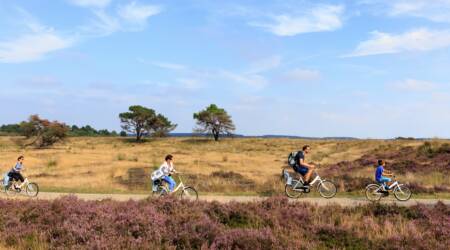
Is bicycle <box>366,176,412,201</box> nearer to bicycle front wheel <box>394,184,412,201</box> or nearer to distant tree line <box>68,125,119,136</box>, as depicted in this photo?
bicycle front wheel <box>394,184,412,201</box>

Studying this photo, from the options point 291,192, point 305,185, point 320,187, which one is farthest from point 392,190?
point 291,192

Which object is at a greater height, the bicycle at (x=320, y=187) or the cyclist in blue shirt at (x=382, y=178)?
the cyclist in blue shirt at (x=382, y=178)

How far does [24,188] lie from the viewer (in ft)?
63.7

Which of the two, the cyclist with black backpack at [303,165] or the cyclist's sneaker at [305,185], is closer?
the cyclist with black backpack at [303,165]

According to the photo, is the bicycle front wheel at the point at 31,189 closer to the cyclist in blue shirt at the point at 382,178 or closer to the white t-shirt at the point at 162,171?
the white t-shirt at the point at 162,171

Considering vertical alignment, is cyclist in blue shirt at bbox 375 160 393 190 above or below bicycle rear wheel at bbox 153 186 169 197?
above

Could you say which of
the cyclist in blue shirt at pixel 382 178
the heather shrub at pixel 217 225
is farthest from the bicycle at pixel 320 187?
the heather shrub at pixel 217 225

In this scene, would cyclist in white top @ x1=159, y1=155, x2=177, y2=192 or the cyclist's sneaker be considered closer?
cyclist in white top @ x1=159, y1=155, x2=177, y2=192

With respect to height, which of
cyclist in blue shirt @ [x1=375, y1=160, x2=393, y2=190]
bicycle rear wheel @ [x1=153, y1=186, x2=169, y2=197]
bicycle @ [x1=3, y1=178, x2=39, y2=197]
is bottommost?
bicycle @ [x1=3, y1=178, x2=39, y2=197]

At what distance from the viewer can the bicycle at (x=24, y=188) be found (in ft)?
62.3

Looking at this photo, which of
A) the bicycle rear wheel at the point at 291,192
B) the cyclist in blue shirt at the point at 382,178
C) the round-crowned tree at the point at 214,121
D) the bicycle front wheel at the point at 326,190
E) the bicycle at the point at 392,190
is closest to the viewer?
the bicycle at the point at 392,190

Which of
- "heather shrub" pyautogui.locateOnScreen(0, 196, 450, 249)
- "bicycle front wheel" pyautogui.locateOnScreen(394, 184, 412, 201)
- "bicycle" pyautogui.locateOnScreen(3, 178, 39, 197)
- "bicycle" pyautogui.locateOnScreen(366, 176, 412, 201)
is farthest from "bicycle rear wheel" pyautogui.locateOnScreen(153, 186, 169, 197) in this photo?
"bicycle front wheel" pyautogui.locateOnScreen(394, 184, 412, 201)

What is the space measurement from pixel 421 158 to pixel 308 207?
27.8 meters

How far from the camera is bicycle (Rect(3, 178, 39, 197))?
1900 cm
